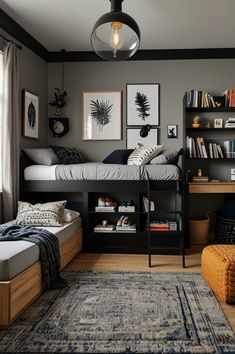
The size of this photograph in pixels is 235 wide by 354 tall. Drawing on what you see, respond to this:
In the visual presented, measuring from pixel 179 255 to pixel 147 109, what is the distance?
2145 mm

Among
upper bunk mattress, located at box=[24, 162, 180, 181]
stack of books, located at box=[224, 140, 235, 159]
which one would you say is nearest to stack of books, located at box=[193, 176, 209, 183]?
stack of books, located at box=[224, 140, 235, 159]

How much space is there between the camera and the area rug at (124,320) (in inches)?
78.2

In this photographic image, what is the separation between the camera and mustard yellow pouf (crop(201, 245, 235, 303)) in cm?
258

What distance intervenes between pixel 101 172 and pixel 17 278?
2002mm

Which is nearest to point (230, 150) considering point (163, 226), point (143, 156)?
point (143, 156)

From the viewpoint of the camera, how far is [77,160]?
4656 millimetres

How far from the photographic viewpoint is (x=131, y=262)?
379 centimetres

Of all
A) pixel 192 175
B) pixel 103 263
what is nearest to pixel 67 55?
pixel 192 175

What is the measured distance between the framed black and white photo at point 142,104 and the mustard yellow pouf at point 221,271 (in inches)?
97.1

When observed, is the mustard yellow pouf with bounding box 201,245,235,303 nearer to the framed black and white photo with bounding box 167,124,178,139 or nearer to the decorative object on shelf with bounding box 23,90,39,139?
the framed black and white photo with bounding box 167,124,178,139

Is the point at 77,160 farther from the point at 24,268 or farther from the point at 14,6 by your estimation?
the point at 24,268

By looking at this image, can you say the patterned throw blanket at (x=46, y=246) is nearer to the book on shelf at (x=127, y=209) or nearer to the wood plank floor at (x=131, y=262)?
the wood plank floor at (x=131, y=262)

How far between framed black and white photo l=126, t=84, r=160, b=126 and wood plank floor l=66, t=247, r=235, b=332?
1982 millimetres

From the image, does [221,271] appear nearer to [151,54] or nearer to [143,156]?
[143,156]
